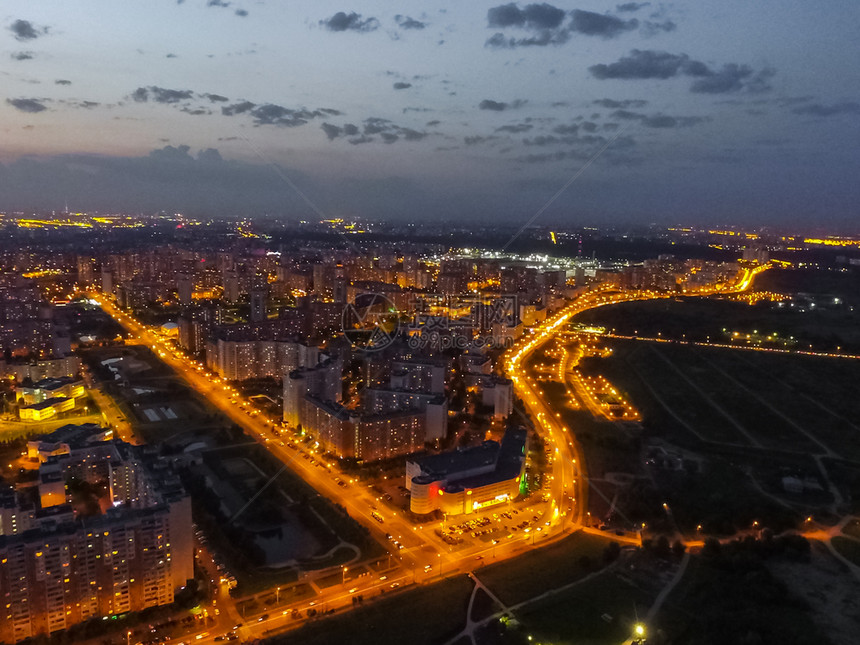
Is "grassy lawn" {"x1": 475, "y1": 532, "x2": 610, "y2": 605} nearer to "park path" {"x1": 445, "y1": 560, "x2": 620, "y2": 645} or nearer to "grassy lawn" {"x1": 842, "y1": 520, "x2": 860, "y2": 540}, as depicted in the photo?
"park path" {"x1": 445, "y1": 560, "x2": 620, "y2": 645}

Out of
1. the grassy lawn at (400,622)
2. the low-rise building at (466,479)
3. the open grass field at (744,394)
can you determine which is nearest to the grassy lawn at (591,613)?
the grassy lawn at (400,622)

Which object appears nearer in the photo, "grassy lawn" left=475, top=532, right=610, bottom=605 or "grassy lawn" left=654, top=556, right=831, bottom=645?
"grassy lawn" left=654, top=556, right=831, bottom=645

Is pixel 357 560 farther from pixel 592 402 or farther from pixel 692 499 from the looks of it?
pixel 592 402

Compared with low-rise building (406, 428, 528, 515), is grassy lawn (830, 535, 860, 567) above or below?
below

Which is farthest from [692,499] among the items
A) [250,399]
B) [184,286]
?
[184,286]

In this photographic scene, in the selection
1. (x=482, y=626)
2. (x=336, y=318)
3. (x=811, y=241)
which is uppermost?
(x=811, y=241)

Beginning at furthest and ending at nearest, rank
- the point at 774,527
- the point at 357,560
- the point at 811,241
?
the point at 811,241, the point at 774,527, the point at 357,560

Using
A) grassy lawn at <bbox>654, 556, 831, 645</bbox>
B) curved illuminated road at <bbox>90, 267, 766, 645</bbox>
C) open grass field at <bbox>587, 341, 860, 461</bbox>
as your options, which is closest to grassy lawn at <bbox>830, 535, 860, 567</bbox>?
grassy lawn at <bbox>654, 556, 831, 645</bbox>
